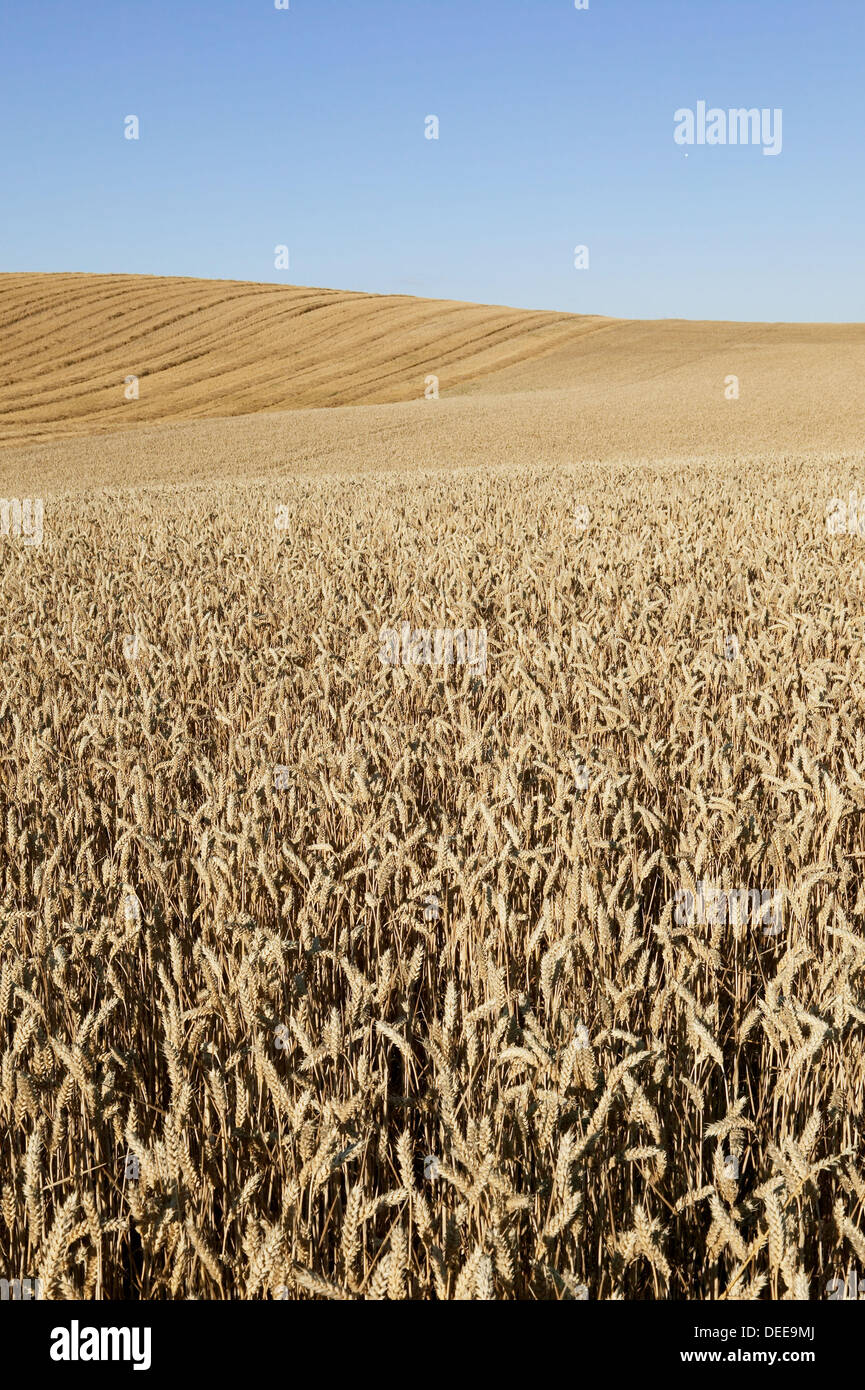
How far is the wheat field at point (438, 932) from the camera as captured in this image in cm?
122

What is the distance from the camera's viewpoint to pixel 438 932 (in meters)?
2.06

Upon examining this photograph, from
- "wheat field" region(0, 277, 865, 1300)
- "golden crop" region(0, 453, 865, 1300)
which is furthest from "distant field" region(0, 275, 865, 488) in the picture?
"golden crop" region(0, 453, 865, 1300)

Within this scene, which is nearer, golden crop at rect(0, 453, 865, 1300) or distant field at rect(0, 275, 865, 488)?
golden crop at rect(0, 453, 865, 1300)

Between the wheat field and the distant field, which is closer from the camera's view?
the wheat field

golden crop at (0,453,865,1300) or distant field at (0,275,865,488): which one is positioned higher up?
distant field at (0,275,865,488)

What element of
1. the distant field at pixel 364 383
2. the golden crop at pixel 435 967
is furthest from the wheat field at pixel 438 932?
the distant field at pixel 364 383

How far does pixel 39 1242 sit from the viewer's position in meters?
1.26

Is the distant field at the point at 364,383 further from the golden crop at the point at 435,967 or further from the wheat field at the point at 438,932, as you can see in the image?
the golden crop at the point at 435,967

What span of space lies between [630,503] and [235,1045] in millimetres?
8098

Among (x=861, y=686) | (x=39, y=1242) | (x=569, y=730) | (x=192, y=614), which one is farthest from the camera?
(x=192, y=614)

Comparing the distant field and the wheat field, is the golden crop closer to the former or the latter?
the wheat field

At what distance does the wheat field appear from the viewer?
4.00 ft

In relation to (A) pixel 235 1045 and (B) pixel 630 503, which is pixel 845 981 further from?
(B) pixel 630 503
